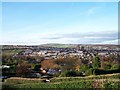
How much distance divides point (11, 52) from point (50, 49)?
5.41 ft

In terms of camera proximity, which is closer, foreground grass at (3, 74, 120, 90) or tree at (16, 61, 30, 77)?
foreground grass at (3, 74, 120, 90)

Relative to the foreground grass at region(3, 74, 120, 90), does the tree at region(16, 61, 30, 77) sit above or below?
above

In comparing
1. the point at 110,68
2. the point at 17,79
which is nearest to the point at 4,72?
the point at 17,79

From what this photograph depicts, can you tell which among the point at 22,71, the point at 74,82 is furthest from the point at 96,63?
the point at 22,71

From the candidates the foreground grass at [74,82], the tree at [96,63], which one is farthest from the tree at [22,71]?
the tree at [96,63]

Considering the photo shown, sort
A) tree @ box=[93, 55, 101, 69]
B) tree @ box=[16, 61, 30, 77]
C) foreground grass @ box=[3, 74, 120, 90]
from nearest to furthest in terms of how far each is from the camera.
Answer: foreground grass @ box=[3, 74, 120, 90] < tree @ box=[16, 61, 30, 77] < tree @ box=[93, 55, 101, 69]

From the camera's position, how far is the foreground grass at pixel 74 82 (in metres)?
6.11

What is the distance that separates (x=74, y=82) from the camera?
6395 mm

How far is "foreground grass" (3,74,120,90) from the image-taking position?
20.0 feet

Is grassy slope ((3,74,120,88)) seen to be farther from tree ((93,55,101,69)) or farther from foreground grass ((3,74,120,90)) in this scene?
tree ((93,55,101,69))

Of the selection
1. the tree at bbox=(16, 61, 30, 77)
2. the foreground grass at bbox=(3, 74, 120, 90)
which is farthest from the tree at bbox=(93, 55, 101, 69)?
the tree at bbox=(16, 61, 30, 77)

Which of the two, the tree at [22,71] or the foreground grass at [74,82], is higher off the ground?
the tree at [22,71]

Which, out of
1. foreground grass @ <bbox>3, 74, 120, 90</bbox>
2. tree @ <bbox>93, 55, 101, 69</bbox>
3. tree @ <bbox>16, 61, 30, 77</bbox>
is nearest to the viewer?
foreground grass @ <bbox>3, 74, 120, 90</bbox>

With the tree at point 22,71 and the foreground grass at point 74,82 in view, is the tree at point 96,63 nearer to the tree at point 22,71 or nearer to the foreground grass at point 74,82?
the foreground grass at point 74,82
